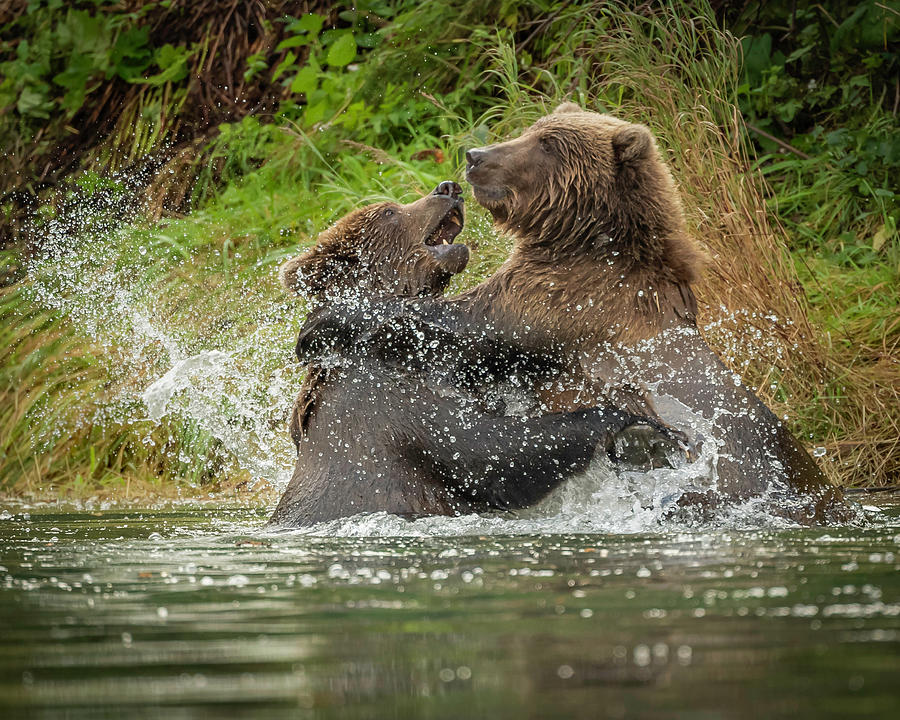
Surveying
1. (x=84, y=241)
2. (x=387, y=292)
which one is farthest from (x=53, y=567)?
(x=84, y=241)

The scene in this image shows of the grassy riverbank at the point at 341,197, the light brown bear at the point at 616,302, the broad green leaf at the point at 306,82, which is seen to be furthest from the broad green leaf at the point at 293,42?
the light brown bear at the point at 616,302

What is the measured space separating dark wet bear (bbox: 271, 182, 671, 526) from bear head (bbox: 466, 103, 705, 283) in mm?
582

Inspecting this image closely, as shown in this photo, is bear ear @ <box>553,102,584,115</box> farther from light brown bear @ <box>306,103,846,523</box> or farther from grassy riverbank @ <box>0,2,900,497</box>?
grassy riverbank @ <box>0,2,900,497</box>

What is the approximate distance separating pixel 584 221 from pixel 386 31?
19.9 feet

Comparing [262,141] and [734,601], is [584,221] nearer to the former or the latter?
[734,601]

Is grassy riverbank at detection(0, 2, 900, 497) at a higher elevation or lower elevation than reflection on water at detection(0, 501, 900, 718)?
lower

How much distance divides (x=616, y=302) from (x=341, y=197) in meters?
4.90

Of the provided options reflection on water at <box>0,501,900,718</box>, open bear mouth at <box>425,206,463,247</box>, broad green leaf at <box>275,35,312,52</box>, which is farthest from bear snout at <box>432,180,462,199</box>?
broad green leaf at <box>275,35,312,52</box>

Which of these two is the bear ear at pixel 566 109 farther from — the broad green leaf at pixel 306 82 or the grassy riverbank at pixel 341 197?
the broad green leaf at pixel 306 82

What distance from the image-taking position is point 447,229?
676cm

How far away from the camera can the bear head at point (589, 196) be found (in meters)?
6.14

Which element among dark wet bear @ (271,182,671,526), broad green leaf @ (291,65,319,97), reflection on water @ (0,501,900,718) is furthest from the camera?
broad green leaf @ (291,65,319,97)

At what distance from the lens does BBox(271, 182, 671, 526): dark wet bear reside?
5605mm

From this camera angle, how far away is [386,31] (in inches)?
464
